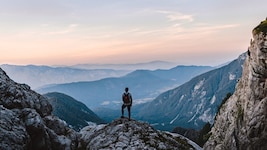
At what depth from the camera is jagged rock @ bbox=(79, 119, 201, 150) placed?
40.9 metres

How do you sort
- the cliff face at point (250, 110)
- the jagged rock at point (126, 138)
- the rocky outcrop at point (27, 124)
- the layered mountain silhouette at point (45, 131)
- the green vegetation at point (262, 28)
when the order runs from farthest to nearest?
the green vegetation at point (262, 28) < the cliff face at point (250, 110) < the jagged rock at point (126, 138) < the layered mountain silhouette at point (45, 131) < the rocky outcrop at point (27, 124)

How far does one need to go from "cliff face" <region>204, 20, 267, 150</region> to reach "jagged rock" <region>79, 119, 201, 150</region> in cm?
2688

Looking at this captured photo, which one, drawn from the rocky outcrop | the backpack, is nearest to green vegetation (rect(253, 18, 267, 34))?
the backpack

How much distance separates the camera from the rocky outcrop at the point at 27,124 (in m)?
30.0

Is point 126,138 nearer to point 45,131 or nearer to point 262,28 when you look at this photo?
point 45,131

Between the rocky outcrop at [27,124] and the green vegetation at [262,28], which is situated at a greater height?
the green vegetation at [262,28]

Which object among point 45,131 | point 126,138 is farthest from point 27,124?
point 126,138

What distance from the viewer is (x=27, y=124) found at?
34.0 meters

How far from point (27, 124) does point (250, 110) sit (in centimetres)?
5282

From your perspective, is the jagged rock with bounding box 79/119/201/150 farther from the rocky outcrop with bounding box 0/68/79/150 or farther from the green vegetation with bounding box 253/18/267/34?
the green vegetation with bounding box 253/18/267/34

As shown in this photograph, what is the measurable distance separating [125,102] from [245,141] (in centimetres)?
3587

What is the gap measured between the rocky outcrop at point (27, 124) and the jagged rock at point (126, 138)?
3038mm

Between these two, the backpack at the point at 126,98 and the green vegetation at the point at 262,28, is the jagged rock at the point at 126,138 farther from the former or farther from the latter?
the green vegetation at the point at 262,28

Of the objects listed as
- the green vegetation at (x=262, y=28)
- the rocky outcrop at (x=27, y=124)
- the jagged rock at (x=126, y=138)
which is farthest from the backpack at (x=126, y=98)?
the green vegetation at (x=262, y=28)
